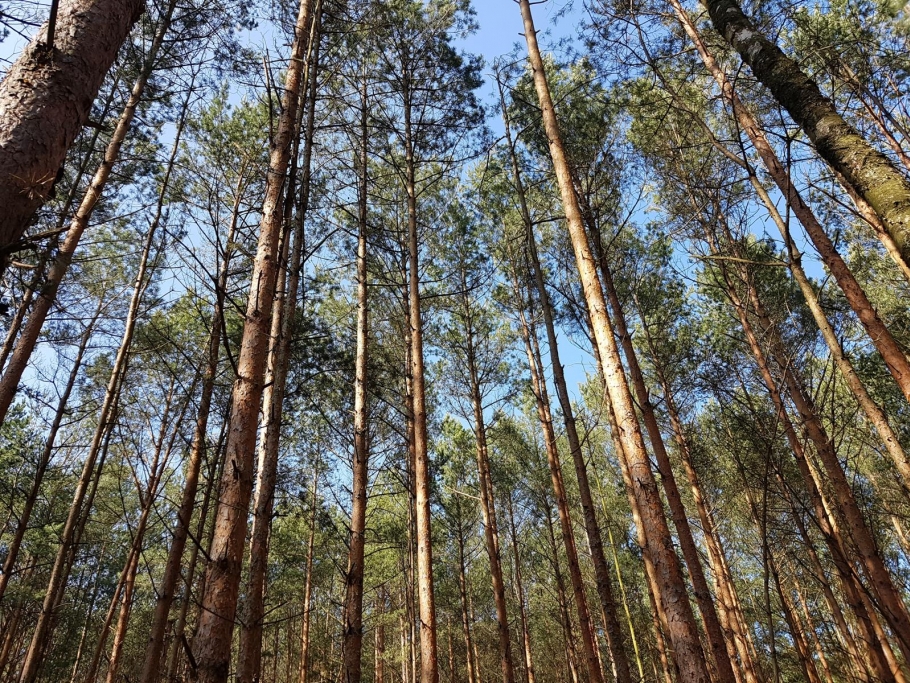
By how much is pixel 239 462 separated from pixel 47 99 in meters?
2.03

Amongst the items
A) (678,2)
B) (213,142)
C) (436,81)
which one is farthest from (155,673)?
(678,2)

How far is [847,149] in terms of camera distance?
2.65 metres

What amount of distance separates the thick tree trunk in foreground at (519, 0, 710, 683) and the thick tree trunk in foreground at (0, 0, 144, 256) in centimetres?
340

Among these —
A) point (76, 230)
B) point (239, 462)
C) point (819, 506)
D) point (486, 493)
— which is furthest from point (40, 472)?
point (819, 506)

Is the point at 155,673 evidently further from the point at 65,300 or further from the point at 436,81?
the point at 436,81

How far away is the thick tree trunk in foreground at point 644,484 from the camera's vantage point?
2.74m

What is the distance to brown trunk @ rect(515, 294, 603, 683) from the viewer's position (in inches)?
245

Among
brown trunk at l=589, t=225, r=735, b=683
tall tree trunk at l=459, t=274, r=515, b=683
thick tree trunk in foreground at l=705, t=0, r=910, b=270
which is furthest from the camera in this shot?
tall tree trunk at l=459, t=274, r=515, b=683

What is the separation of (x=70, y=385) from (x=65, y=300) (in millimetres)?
2074

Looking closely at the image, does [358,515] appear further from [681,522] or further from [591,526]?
[681,522]

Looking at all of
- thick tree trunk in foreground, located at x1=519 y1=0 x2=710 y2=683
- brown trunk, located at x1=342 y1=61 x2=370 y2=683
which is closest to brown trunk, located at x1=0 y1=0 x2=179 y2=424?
brown trunk, located at x1=342 y1=61 x2=370 y2=683

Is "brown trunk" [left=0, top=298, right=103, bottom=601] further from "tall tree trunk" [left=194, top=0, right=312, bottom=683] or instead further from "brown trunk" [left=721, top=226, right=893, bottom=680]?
"brown trunk" [left=721, top=226, right=893, bottom=680]

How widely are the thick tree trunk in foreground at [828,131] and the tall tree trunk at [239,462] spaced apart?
3669mm

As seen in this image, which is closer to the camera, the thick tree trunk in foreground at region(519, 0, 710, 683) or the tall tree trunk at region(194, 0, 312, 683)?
the tall tree trunk at region(194, 0, 312, 683)
